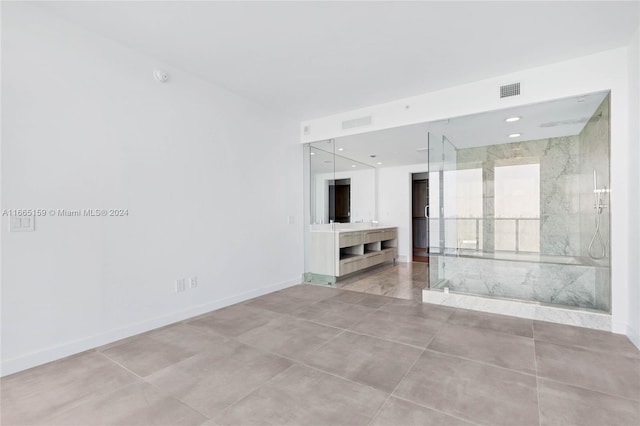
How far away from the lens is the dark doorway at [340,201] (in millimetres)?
5363

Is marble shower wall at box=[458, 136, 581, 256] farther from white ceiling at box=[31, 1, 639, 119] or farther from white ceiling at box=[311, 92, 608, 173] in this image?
white ceiling at box=[31, 1, 639, 119]

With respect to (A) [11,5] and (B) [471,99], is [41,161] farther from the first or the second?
(B) [471,99]

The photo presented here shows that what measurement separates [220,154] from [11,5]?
1.99 m

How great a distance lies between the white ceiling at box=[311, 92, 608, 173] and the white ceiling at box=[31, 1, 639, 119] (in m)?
0.48

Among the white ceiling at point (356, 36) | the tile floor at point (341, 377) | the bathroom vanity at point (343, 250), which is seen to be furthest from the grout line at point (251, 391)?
the bathroom vanity at point (343, 250)

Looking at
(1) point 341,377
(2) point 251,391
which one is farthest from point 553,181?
(2) point 251,391

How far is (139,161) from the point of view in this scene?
9.62ft

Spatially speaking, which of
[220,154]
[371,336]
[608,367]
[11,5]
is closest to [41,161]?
[11,5]

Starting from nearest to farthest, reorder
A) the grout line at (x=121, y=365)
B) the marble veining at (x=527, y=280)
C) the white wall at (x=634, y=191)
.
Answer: the grout line at (x=121, y=365)
the white wall at (x=634, y=191)
the marble veining at (x=527, y=280)

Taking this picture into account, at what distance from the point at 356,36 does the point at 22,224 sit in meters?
3.05

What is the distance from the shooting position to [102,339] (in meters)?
2.62

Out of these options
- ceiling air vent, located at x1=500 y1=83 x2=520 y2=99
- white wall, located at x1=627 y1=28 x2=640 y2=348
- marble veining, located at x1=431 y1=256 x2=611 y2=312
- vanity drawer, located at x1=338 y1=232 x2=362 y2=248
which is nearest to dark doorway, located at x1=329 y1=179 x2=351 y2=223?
vanity drawer, located at x1=338 y1=232 x2=362 y2=248

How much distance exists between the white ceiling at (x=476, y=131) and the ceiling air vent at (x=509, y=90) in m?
0.17

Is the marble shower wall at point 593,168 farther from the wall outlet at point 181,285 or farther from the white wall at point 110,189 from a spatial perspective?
the wall outlet at point 181,285
